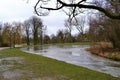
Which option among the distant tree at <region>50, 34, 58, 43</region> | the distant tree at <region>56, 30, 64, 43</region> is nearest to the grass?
the distant tree at <region>56, 30, 64, 43</region>

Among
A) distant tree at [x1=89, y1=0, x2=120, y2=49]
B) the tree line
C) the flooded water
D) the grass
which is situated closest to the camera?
the grass

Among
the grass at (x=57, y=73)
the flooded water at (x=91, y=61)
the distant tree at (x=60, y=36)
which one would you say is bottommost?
the flooded water at (x=91, y=61)

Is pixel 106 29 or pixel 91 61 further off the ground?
pixel 106 29

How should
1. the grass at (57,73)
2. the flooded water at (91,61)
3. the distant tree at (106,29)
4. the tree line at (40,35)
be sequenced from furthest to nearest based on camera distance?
1. the tree line at (40,35)
2. the distant tree at (106,29)
3. the flooded water at (91,61)
4. the grass at (57,73)

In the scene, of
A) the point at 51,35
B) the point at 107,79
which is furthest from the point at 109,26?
the point at 51,35

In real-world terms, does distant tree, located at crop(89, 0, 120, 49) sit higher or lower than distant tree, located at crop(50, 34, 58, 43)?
higher

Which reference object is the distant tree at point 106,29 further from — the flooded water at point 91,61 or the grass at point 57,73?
the grass at point 57,73

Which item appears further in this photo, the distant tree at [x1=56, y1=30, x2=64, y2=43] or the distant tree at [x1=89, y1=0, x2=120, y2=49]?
the distant tree at [x1=56, y1=30, x2=64, y2=43]

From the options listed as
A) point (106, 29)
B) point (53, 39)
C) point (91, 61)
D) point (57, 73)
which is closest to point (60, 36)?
point (53, 39)

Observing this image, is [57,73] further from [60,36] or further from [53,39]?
[53,39]

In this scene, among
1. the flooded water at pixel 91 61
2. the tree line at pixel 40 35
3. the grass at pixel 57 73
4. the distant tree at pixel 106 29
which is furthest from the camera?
the tree line at pixel 40 35

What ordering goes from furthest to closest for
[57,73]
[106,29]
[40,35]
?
[40,35]
[106,29]
[57,73]

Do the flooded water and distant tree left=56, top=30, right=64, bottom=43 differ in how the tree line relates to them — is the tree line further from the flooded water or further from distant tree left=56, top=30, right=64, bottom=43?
the flooded water

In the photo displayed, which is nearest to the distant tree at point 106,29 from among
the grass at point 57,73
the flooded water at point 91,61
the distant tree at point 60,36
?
the flooded water at point 91,61
